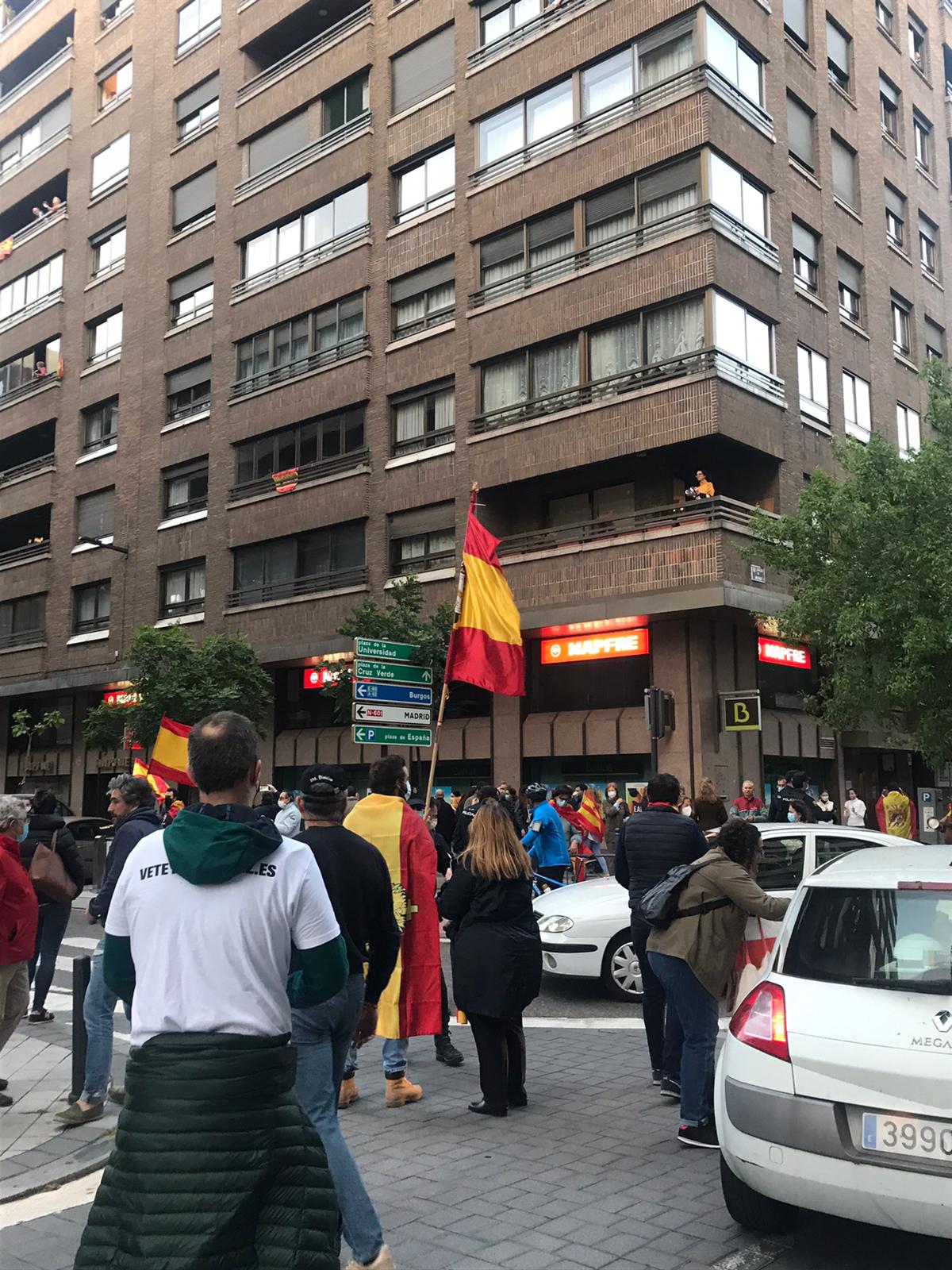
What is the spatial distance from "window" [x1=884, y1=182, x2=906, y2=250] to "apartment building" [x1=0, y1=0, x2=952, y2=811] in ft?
0.45

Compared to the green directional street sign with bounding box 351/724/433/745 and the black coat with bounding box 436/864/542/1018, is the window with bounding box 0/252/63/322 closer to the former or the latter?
the green directional street sign with bounding box 351/724/433/745

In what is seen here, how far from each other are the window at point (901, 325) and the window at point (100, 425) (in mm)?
22588

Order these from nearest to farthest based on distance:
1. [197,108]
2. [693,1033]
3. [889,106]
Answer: [693,1033]
[889,106]
[197,108]

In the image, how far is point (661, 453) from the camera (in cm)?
2289

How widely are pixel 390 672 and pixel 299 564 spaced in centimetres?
1316

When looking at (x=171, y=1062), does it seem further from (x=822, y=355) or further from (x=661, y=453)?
(x=822, y=355)

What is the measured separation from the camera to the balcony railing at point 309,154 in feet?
94.5

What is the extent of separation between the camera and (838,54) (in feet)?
93.1

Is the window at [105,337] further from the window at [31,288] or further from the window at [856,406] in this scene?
the window at [856,406]

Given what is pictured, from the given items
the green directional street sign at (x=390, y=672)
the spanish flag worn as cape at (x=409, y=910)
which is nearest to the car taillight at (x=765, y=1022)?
the spanish flag worn as cape at (x=409, y=910)

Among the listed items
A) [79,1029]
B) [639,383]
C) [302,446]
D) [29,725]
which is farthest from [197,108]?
[79,1029]

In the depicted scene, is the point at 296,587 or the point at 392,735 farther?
the point at 296,587

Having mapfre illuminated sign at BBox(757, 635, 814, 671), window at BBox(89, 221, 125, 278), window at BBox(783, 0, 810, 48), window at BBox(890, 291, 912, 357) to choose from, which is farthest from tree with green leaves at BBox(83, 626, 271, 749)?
window at BBox(783, 0, 810, 48)

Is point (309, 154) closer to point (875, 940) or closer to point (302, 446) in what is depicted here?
point (302, 446)
